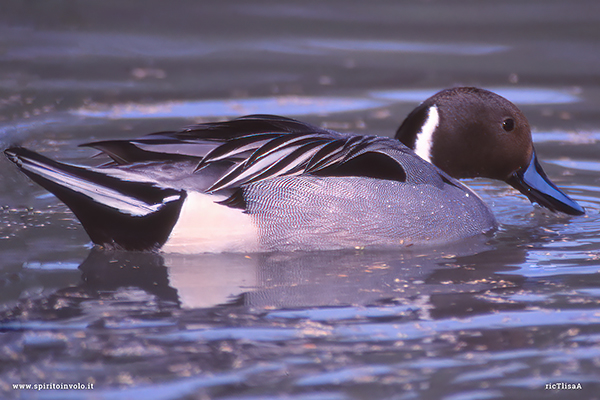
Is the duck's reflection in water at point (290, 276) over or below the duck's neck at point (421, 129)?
below

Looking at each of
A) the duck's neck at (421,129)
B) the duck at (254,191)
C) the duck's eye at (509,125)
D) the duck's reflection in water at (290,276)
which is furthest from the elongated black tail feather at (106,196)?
the duck's eye at (509,125)

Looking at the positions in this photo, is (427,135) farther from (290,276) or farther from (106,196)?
(106,196)

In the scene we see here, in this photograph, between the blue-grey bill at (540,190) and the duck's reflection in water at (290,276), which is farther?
the blue-grey bill at (540,190)

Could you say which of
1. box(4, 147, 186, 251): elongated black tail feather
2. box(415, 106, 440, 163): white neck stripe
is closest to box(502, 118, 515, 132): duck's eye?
box(415, 106, 440, 163): white neck stripe

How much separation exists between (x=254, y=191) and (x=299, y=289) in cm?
55

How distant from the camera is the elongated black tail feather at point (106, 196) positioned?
3.85 meters

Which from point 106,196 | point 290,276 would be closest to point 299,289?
point 290,276

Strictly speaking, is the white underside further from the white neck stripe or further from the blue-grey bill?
the blue-grey bill

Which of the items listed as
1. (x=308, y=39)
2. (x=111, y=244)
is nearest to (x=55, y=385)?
(x=111, y=244)

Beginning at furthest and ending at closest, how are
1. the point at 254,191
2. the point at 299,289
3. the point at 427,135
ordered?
1. the point at 427,135
2. the point at 254,191
3. the point at 299,289

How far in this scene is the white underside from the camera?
3922 millimetres

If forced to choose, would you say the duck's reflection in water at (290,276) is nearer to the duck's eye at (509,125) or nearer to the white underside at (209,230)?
the white underside at (209,230)

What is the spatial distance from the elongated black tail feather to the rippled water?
0.67 ft

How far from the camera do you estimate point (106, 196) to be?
3.85 meters
